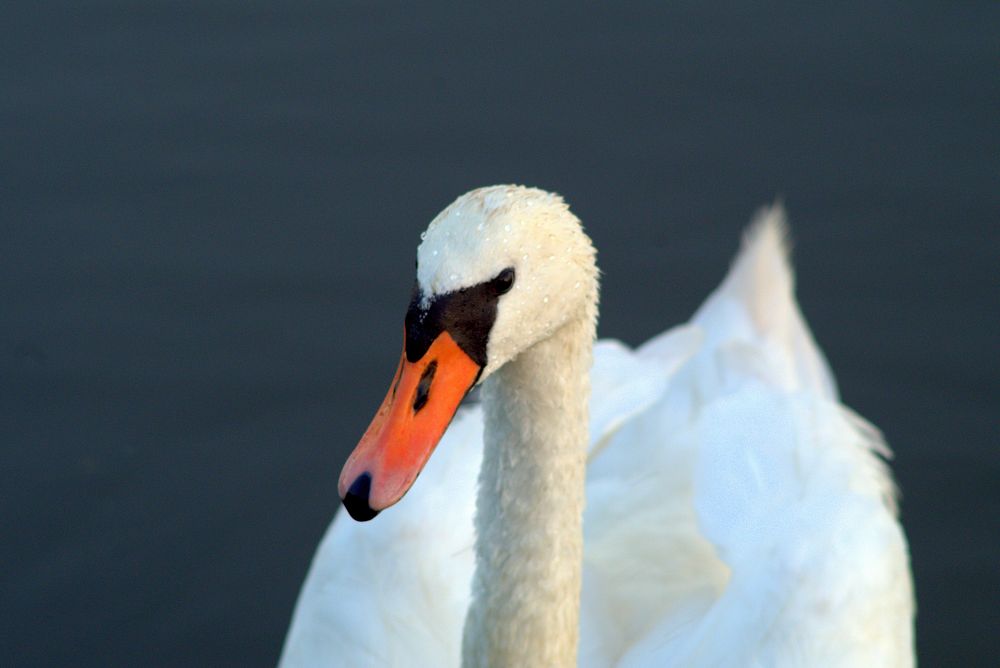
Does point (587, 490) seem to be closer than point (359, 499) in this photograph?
No

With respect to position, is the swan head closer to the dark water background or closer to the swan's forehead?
the swan's forehead

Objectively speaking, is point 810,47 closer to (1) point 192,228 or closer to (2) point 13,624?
(1) point 192,228

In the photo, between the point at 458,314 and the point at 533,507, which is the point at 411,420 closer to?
the point at 458,314

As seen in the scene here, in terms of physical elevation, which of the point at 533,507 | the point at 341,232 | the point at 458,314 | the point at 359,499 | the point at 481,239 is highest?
the point at 341,232

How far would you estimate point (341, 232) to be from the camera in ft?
19.5

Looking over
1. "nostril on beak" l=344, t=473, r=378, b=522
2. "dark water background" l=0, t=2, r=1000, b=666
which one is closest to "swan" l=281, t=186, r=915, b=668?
"nostril on beak" l=344, t=473, r=378, b=522

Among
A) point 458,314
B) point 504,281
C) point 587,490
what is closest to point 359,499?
point 458,314

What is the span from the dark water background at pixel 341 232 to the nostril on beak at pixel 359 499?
2704 millimetres

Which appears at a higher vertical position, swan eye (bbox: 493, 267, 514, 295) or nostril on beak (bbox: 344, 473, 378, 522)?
swan eye (bbox: 493, 267, 514, 295)

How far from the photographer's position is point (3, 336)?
5672 mm

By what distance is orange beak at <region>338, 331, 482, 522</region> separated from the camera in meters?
2.50

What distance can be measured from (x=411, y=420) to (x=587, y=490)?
1708 millimetres

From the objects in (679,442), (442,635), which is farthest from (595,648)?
(679,442)

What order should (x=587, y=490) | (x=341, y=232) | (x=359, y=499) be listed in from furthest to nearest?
(x=341, y=232) < (x=587, y=490) < (x=359, y=499)
